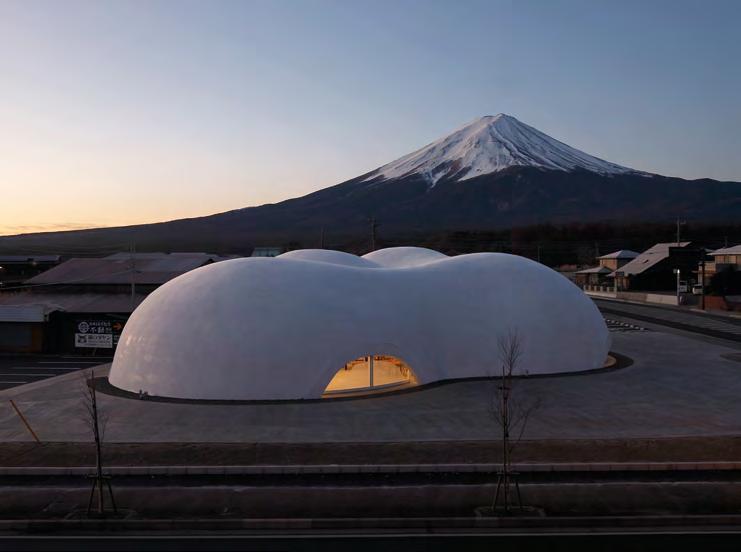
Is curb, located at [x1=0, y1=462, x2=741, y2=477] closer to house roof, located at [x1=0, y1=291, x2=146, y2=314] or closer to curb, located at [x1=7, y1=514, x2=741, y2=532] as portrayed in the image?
curb, located at [x1=7, y1=514, x2=741, y2=532]

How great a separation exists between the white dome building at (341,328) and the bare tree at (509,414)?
44 centimetres

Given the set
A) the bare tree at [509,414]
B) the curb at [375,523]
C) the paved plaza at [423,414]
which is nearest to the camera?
the curb at [375,523]

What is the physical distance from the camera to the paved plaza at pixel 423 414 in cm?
1631

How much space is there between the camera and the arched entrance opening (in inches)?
859

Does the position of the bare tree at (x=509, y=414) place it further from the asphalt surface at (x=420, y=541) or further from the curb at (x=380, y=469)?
the asphalt surface at (x=420, y=541)

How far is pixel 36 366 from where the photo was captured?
103 feet

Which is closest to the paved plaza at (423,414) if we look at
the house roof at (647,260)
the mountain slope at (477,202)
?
the house roof at (647,260)

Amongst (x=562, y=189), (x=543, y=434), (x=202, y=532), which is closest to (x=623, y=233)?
(x=562, y=189)

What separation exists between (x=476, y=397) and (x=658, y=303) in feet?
155

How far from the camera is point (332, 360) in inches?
811

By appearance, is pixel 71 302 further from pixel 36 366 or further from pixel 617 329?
pixel 617 329

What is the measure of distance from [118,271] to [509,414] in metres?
35.9

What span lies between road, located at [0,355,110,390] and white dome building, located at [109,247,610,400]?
816 cm

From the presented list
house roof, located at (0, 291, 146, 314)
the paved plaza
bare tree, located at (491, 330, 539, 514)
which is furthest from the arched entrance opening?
house roof, located at (0, 291, 146, 314)
